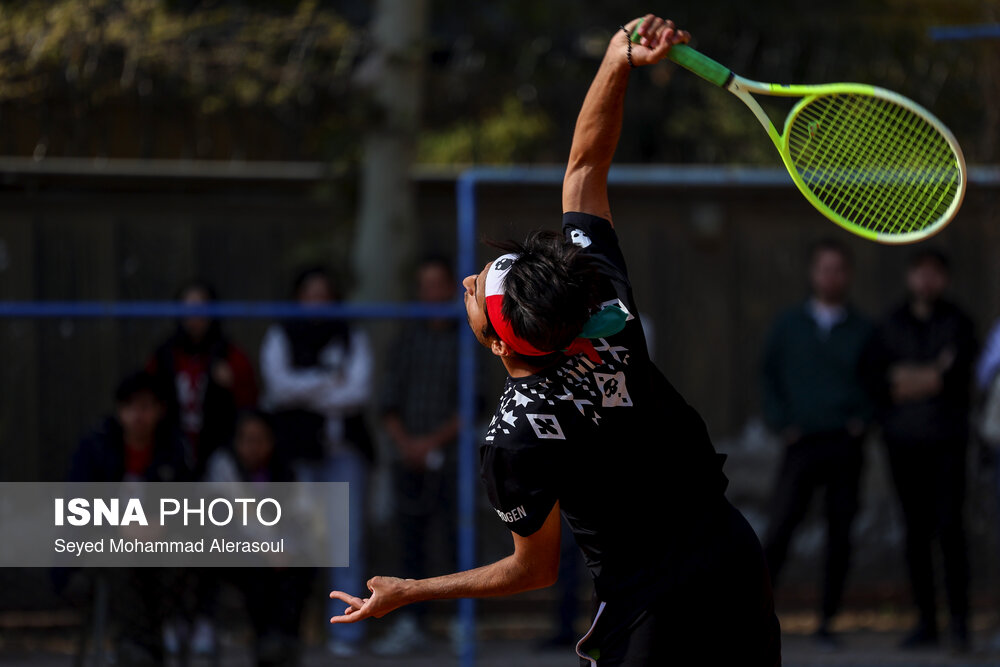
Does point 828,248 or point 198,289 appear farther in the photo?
point 828,248

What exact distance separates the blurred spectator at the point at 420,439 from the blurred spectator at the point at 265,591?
56 cm

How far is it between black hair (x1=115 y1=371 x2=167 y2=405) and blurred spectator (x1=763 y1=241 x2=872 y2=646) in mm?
3014

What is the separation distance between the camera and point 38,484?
18.7 ft

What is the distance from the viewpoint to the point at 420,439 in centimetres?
619

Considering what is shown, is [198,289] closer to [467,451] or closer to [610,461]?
[467,451]

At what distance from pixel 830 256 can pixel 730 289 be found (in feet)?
2.07

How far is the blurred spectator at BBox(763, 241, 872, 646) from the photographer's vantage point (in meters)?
6.39

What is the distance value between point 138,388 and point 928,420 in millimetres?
3812

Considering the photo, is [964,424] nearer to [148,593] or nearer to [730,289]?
[730,289]

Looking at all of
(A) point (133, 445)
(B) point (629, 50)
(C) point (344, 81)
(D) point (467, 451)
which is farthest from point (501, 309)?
(C) point (344, 81)

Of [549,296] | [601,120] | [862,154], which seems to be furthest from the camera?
[862,154]

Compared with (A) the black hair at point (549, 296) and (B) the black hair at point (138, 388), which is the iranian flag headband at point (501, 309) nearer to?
(A) the black hair at point (549, 296)
